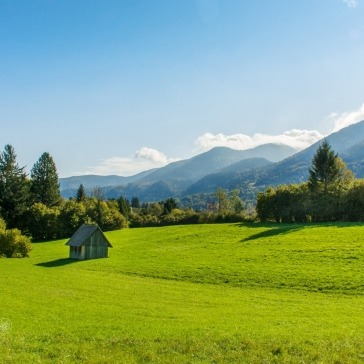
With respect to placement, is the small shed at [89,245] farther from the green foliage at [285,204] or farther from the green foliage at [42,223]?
the green foliage at [285,204]

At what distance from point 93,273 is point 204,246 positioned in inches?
935

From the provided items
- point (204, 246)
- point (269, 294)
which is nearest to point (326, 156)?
point (204, 246)

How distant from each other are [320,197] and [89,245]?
5809 centimetres

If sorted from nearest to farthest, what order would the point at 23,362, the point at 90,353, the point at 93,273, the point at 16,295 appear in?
the point at 23,362 → the point at 90,353 → the point at 16,295 → the point at 93,273

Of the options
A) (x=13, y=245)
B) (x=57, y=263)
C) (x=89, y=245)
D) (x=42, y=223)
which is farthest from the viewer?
(x=42, y=223)

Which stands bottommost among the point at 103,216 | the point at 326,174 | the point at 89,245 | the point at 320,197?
the point at 89,245

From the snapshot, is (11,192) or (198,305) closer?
(198,305)

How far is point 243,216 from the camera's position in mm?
118000

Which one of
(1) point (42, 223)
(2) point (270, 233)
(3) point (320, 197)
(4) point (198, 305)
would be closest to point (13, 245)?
(1) point (42, 223)

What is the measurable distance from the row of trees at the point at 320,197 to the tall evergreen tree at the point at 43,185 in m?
64.2

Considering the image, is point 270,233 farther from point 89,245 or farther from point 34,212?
point 34,212

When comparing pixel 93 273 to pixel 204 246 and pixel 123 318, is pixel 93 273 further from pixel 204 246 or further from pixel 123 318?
pixel 123 318

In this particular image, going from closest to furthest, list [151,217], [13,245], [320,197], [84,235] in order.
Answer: [84,235], [13,245], [320,197], [151,217]

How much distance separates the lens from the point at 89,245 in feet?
239
